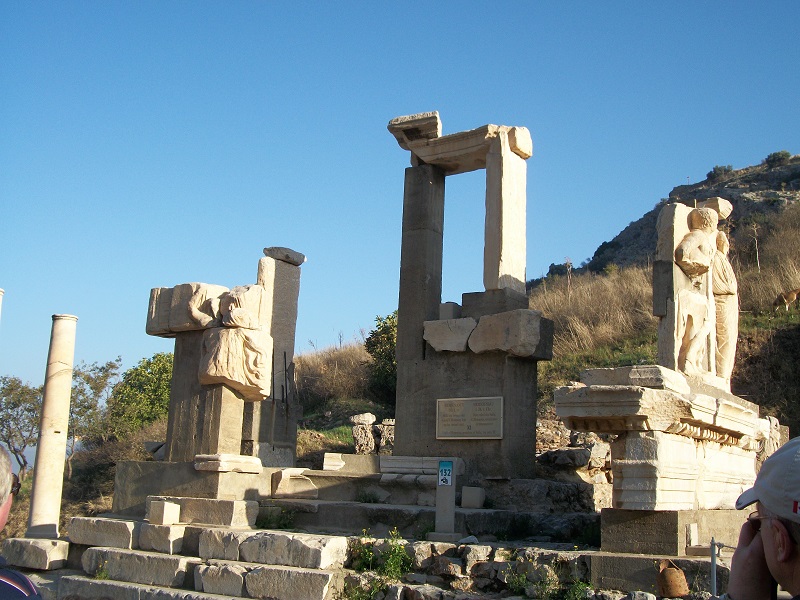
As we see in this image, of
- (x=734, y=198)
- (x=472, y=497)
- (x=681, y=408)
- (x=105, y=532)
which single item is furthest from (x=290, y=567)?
(x=734, y=198)

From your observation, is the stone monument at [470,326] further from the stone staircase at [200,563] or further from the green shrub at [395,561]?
the stone staircase at [200,563]

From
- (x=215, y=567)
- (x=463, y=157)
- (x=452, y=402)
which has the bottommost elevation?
(x=215, y=567)

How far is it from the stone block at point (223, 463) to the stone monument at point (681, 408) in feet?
14.1

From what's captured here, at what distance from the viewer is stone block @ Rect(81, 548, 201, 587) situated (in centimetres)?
857

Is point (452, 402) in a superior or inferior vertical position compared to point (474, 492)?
superior

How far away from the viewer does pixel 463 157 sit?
38.7 feet

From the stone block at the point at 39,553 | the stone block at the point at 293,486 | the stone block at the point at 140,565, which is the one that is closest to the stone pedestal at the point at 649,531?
the stone block at the point at 140,565

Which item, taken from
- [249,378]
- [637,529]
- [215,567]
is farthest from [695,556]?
[249,378]

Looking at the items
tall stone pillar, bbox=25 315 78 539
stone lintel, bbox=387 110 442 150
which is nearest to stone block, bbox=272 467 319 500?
tall stone pillar, bbox=25 315 78 539

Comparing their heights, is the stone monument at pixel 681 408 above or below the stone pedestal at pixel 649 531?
above

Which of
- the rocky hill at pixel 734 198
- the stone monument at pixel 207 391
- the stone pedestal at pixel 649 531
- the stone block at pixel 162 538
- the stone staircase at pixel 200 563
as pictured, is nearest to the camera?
the stone pedestal at pixel 649 531

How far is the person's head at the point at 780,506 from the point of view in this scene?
5.85ft

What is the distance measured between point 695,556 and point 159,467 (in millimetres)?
6184

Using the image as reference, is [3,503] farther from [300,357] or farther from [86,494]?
[300,357]
